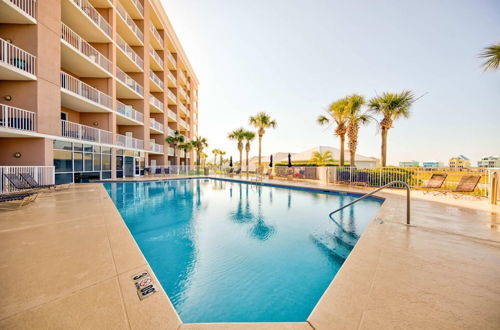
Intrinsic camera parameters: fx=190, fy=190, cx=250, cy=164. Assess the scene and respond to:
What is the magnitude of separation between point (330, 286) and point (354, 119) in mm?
16923

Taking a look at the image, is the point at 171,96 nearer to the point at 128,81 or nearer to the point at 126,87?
the point at 128,81

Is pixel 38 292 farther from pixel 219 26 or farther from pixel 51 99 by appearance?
pixel 219 26

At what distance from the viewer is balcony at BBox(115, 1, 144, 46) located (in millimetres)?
16320

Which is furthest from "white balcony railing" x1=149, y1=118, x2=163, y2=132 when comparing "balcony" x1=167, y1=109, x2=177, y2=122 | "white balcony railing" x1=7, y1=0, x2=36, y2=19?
"white balcony railing" x1=7, y1=0, x2=36, y2=19

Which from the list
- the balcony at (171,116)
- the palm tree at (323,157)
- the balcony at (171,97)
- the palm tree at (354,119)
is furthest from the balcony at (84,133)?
the palm tree at (323,157)

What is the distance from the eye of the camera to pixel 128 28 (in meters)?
17.1

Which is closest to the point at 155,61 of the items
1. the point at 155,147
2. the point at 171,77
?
the point at 171,77

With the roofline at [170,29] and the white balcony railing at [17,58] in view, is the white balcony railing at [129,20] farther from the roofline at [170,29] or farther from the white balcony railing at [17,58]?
the white balcony railing at [17,58]

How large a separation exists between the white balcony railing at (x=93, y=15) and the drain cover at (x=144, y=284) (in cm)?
1711

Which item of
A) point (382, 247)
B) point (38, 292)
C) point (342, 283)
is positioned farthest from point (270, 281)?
point (38, 292)

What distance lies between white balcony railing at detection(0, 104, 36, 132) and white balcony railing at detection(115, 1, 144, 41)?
12.3m

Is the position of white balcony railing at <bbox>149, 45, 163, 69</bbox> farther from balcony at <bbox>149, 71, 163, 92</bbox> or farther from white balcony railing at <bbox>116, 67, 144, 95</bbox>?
white balcony railing at <bbox>116, 67, 144, 95</bbox>

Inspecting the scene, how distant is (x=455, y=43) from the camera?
43.1ft

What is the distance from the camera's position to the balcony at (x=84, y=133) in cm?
1201
